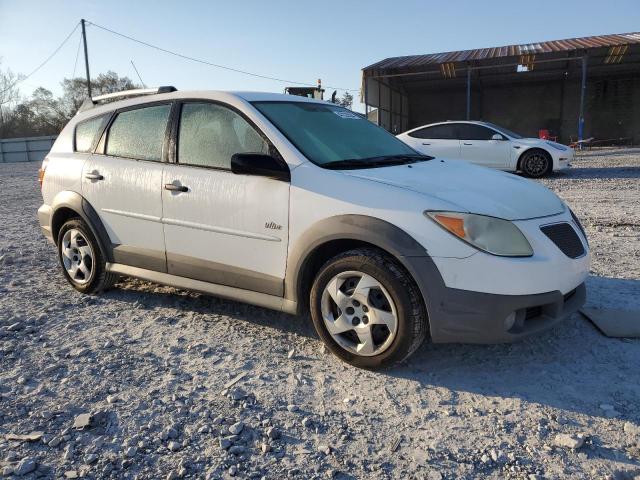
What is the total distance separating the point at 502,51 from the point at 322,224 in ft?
84.4

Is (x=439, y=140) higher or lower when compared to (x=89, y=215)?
higher

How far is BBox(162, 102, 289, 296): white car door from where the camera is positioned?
10.8 feet

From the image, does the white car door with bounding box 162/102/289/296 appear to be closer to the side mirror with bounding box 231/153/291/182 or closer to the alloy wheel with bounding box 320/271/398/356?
the side mirror with bounding box 231/153/291/182

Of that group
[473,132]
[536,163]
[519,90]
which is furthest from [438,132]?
[519,90]

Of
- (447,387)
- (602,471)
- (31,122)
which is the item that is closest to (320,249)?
(447,387)

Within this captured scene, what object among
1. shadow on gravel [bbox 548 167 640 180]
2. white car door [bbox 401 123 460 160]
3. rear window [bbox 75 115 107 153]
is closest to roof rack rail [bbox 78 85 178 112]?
rear window [bbox 75 115 107 153]

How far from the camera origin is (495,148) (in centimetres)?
1202

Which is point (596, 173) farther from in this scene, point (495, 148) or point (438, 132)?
point (438, 132)

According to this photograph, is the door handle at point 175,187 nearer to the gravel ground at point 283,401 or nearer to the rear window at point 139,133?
the rear window at point 139,133

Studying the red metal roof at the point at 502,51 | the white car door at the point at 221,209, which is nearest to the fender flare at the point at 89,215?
the white car door at the point at 221,209

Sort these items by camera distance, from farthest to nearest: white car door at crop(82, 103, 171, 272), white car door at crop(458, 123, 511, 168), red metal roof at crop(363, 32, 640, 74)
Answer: red metal roof at crop(363, 32, 640, 74)
white car door at crop(458, 123, 511, 168)
white car door at crop(82, 103, 171, 272)

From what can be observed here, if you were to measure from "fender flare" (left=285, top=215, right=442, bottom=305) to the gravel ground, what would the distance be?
1.76 ft

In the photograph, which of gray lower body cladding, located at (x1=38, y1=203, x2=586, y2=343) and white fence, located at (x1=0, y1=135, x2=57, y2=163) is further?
white fence, located at (x1=0, y1=135, x2=57, y2=163)

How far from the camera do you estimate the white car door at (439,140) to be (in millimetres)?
12312
